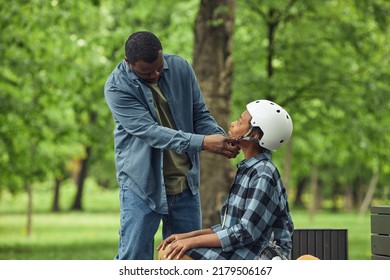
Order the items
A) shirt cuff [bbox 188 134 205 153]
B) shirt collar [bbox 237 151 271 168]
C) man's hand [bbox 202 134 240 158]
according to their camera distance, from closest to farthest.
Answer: shirt collar [bbox 237 151 271 168] → man's hand [bbox 202 134 240 158] → shirt cuff [bbox 188 134 205 153]

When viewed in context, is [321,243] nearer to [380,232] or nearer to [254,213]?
[380,232]

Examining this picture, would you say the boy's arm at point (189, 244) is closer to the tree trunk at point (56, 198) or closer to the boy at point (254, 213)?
the boy at point (254, 213)

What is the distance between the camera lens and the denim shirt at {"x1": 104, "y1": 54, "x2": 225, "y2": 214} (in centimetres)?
526

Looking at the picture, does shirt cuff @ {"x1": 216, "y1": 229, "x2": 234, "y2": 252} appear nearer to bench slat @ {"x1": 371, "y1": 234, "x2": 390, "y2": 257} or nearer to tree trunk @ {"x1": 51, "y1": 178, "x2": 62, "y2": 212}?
bench slat @ {"x1": 371, "y1": 234, "x2": 390, "y2": 257}

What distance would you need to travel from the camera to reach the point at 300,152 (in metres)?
27.5

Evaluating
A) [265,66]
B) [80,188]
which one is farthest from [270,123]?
[80,188]

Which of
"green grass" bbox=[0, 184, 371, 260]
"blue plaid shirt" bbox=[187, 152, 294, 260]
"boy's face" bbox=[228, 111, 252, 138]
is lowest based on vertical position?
"green grass" bbox=[0, 184, 371, 260]

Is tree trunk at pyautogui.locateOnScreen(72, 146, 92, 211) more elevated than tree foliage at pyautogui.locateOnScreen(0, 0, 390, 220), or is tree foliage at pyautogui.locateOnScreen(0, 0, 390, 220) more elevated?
tree foliage at pyautogui.locateOnScreen(0, 0, 390, 220)

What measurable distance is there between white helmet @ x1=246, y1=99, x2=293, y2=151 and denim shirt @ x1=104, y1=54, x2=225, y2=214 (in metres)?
0.42

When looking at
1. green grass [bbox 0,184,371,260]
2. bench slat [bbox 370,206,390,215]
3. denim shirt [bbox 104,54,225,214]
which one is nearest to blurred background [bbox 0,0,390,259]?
green grass [bbox 0,184,371,260]

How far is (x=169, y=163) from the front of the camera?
18.1ft
